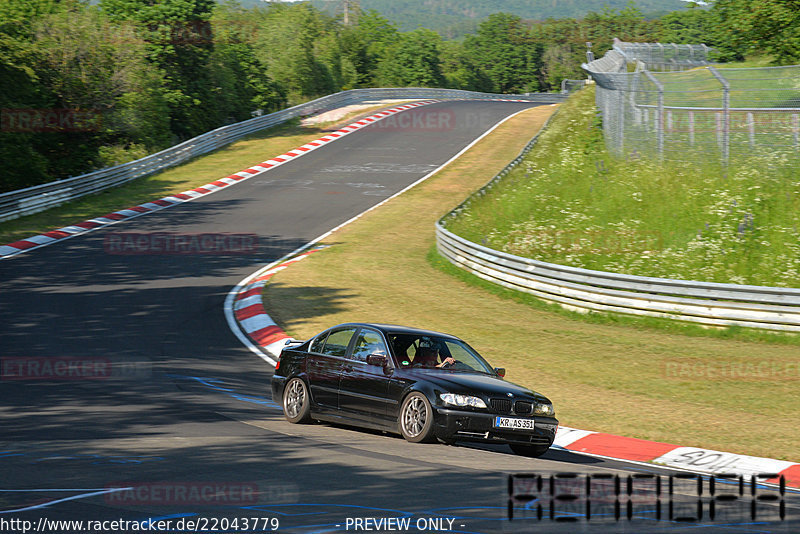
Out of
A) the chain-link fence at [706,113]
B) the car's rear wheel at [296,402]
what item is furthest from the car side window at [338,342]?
the chain-link fence at [706,113]

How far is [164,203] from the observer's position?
3428 centimetres

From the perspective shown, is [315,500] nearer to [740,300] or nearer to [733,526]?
[733,526]

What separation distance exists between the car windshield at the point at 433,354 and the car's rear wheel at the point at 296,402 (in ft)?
4.63

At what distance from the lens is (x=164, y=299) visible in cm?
2056

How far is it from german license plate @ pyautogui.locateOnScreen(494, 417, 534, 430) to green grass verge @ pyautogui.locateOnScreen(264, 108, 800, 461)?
2569 millimetres

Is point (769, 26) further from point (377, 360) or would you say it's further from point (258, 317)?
point (377, 360)

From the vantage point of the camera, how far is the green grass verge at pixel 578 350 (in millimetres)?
12500

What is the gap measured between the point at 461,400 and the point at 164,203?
26.6 meters

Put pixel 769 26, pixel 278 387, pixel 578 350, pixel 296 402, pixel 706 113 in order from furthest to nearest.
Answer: pixel 769 26 → pixel 706 113 → pixel 578 350 → pixel 278 387 → pixel 296 402

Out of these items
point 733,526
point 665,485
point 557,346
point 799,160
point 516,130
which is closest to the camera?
point 733,526

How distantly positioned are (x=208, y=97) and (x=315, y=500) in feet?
151

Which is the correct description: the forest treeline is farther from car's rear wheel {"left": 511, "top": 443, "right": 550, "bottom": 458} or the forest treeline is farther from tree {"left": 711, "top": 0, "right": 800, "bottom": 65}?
car's rear wheel {"left": 511, "top": 443, "right": 550, "bottom": 458}

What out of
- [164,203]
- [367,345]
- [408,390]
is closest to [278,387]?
[367,345]

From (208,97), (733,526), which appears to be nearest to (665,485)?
(733,526)
